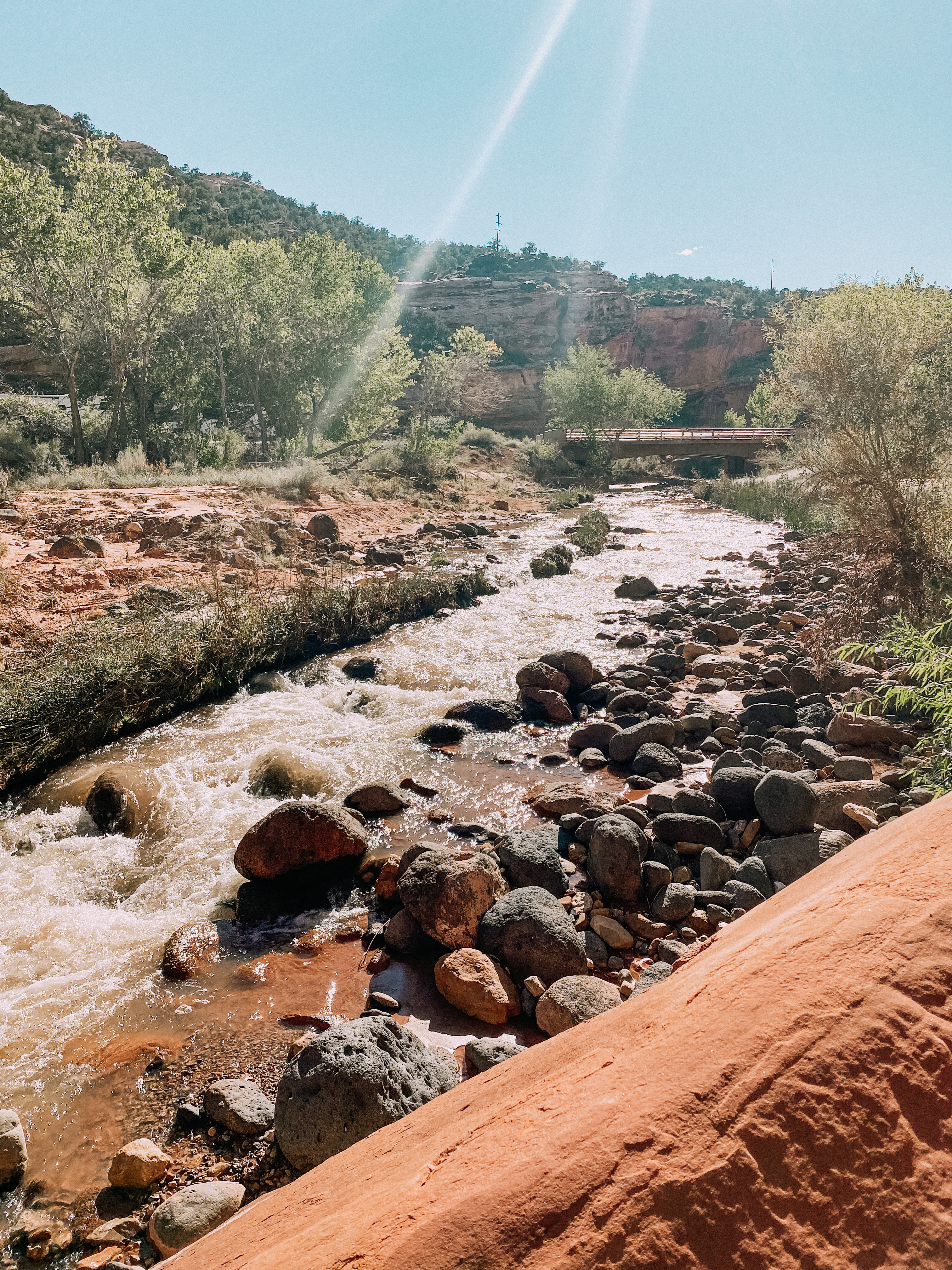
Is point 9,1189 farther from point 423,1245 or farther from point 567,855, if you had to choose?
point 567,855

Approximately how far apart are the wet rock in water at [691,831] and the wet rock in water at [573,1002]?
158 centimetres

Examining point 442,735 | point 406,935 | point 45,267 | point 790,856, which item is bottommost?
point 406,935

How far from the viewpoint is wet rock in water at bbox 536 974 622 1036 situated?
3566 mm

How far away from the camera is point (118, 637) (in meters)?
8.13

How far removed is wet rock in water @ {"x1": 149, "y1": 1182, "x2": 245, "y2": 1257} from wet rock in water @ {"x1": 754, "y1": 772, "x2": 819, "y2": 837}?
3.82 m

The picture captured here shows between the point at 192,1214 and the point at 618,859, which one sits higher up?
the point at 618,859

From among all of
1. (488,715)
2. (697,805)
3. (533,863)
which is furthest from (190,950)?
(488,715)

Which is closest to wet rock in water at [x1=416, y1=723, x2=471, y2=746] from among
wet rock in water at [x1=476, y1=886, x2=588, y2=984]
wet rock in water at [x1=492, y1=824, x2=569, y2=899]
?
wet rock in water at [x1=492, y1=824, x2=569, y2=899]

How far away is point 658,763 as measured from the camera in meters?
Result: 6.62

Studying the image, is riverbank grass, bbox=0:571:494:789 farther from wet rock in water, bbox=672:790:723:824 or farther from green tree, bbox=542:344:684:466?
green tree, bbox=542:344:684:466

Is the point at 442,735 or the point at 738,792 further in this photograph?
the point at 442,735

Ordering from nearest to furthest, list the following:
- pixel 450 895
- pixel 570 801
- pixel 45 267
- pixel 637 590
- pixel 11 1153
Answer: pixel 11 1153
pixel 450 895
pixel 570 801
pixel 637 590
pixel 45 267

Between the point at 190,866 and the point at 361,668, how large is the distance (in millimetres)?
4494

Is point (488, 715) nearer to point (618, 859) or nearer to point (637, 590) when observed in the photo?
point (618, 859)
